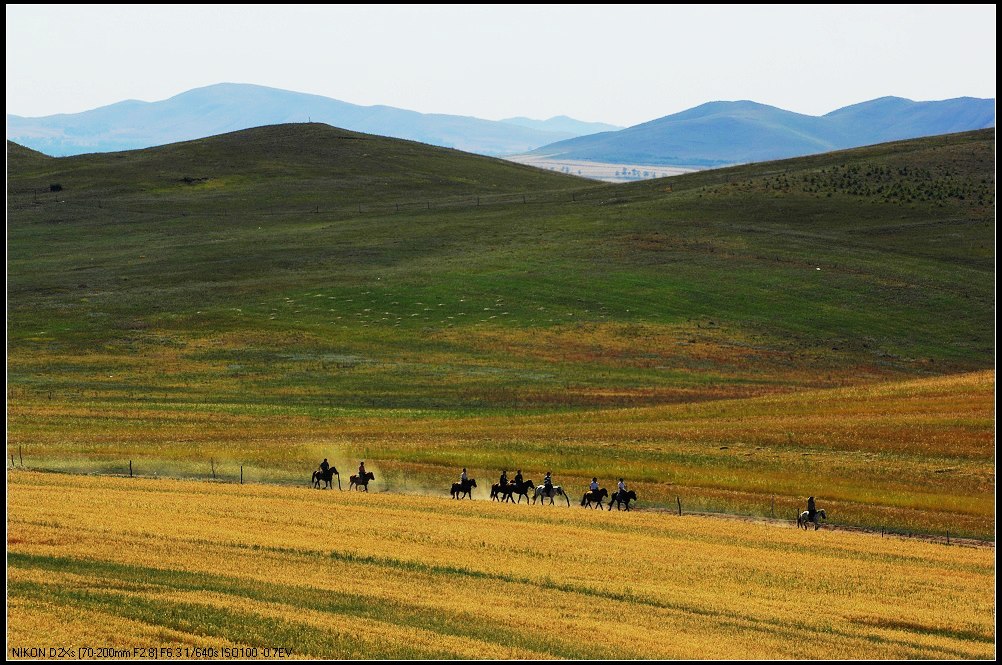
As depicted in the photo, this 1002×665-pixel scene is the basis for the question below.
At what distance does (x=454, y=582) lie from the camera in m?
29.2

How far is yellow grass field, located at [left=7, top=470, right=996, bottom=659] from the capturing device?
75.7ft

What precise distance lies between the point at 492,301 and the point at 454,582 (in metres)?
68.9

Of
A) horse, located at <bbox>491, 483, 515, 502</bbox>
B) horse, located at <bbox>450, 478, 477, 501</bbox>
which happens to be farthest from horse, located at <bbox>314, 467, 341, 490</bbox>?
horse, located at <bbox>491, 483, 515, 502</bbox>

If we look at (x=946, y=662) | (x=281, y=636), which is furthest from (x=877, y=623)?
(x=281, y=636)

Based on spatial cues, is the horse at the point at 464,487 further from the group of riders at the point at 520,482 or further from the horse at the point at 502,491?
the horse at the point at 502,491

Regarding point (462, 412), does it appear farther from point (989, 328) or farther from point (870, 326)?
point (989, 328)

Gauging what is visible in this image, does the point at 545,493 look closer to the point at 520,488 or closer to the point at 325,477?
the point at 520,488

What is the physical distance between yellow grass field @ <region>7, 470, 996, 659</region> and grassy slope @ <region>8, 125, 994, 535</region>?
32.2 ft

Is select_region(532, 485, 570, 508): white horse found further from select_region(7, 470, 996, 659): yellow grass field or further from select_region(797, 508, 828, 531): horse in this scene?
select_region(797, 508, 828, 531): horse

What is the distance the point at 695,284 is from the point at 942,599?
2927 inches

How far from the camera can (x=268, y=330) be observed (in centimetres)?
8838

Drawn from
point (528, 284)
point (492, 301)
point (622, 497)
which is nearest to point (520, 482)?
point (622, 497)

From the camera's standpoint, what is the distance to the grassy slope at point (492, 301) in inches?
2675

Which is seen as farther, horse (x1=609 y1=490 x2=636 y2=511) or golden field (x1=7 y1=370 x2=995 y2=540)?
golden field (x1=7 y1=370 x2=995 y2=540)
